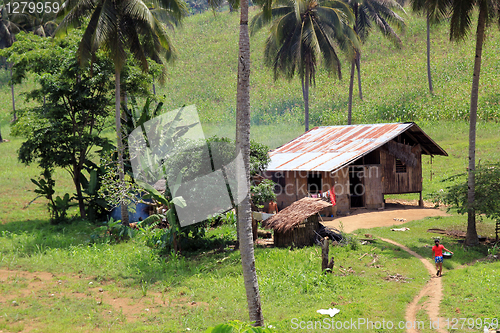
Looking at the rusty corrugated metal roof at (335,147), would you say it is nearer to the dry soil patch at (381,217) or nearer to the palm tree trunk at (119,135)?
the dry soil patch at (381,217)

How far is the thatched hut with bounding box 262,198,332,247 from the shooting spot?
14469 mm

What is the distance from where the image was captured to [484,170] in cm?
1508

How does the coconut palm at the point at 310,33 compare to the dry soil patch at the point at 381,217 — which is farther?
the coconut palm at the point at 310,33

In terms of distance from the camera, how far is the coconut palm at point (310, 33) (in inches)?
913

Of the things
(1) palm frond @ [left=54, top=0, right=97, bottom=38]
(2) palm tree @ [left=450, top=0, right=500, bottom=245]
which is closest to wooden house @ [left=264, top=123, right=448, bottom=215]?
(2) palm tree @ [left=450, top=0, right=500, bottom=245]

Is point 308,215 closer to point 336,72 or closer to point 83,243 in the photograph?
point 83,243

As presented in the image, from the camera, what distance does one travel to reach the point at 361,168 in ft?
70.8

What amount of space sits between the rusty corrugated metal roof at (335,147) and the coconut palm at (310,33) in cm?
391

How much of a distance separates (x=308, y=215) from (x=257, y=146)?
12.0 ft

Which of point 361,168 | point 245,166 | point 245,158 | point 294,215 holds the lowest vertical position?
point 294,215

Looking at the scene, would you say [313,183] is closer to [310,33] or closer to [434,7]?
[310,33]

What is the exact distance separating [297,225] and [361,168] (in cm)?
841

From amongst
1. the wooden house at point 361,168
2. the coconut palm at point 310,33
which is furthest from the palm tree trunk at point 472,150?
the coconut palm at point 310,33

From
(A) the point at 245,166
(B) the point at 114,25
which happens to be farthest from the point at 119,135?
(A) the point at 245,166
